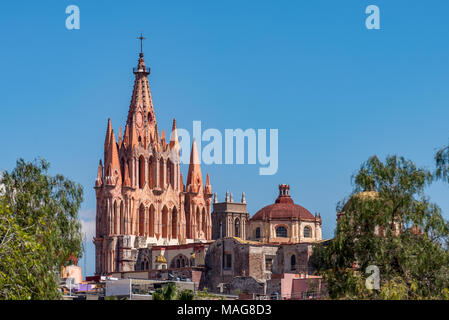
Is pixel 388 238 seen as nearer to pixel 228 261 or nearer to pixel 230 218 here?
pixel 228 261

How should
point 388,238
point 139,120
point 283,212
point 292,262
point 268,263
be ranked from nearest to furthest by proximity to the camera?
point 388,238
point 268,263
point 292,262
point 283,212
point 139,120

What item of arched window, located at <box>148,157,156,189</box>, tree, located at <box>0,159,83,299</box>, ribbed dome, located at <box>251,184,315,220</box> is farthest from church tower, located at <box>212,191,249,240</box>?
tree, located at <box>0,159,83,299</box>

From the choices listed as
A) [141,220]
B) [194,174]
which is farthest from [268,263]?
[194,174]

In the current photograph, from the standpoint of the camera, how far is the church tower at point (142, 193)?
11825cm

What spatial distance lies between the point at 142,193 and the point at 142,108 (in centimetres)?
1133

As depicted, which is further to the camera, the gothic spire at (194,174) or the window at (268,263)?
the gothic spire at (194,174)

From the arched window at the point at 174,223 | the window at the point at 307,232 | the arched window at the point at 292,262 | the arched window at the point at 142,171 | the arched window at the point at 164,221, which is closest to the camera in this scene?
the arched window at the point at 292,262

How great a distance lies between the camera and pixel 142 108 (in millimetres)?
126250

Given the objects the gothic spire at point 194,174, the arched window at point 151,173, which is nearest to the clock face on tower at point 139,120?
the arched window at point 151,173

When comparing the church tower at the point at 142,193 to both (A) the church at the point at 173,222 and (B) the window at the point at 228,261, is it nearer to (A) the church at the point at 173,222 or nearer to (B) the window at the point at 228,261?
(A) the church at the point at 173,222

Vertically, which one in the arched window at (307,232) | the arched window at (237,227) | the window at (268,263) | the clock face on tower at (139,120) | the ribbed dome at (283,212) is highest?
the clock face on tower at (139,120)
